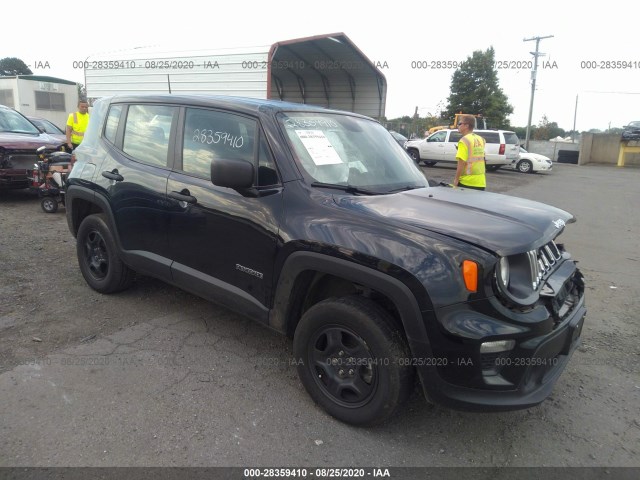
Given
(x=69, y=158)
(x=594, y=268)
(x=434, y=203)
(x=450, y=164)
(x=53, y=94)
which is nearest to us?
(x=434, y=203)

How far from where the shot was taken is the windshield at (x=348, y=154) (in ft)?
10.2

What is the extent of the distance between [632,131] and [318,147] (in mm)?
32806

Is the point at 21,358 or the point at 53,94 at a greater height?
the point at 53,94

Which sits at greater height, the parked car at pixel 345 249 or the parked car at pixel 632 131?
the parked car at pixel 632 131

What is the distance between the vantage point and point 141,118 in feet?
13.0

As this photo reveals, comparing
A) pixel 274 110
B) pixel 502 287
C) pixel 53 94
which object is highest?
pixel 53 94

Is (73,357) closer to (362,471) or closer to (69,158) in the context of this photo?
(362,471)

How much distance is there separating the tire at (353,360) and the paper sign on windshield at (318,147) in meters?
0.99

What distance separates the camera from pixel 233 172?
111 inches

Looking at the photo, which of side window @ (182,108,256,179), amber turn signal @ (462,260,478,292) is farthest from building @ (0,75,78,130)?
amber turn signal @ (462,260,478,292)

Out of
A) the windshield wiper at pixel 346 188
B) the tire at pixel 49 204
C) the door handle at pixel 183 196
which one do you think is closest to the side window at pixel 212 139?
the door handle at pixel 183 196

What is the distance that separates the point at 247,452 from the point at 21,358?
189cm

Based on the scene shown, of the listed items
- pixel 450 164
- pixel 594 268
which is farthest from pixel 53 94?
pixel 594 268

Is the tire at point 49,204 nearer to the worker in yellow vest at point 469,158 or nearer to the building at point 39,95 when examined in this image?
the worker in yellow vest at point 469,158
